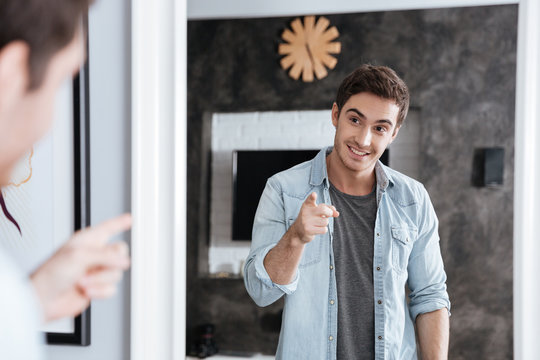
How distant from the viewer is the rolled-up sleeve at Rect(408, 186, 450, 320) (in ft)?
3.09

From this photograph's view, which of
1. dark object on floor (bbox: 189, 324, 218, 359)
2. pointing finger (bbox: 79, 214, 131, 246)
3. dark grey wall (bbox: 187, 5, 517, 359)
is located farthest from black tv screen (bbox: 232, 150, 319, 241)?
pointing finger (bbox: 79, 214, 131, 246)

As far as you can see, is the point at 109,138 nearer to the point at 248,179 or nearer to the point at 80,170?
the point at 80,170

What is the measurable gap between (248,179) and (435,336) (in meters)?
1.41

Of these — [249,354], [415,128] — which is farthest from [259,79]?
[249,354]

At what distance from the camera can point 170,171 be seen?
2.61 ft

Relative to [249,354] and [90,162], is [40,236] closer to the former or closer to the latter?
[90,162]

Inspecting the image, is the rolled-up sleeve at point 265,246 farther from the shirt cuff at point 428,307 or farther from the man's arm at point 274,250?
the shirt cuff at point 428,307

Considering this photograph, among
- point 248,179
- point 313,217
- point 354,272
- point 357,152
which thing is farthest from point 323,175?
point 248,179

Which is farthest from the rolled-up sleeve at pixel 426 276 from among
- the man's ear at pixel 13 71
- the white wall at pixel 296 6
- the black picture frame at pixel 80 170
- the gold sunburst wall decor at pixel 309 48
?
the gold sunburst wall decor at pixel 309 48

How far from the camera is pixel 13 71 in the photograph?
0.85 feet

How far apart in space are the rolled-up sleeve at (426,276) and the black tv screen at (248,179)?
4.13ft

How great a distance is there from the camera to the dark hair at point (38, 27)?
0.85 feet

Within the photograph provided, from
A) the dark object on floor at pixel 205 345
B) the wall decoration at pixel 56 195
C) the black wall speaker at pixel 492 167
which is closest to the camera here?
the wall decoration at pixel 56 195

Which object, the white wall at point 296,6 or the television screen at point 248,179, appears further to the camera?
the television screen at point 248,179
